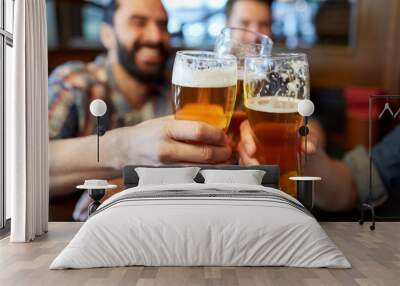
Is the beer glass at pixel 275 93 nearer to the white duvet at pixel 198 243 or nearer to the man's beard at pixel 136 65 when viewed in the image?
the man's beard at pixel 136 65

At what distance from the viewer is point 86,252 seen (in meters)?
4.13

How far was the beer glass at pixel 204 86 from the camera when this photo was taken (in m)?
5.61

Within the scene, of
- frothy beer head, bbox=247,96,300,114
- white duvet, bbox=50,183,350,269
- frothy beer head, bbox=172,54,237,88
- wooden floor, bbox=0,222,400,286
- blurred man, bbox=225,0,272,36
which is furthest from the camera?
blurred man, bbox=225,0,272,36

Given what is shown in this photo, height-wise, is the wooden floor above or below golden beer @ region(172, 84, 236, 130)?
below

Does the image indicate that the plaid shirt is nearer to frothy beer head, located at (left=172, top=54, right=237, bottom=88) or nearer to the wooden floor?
frothy beer head, located at (left=172, top=54, right=237, bottom=88)

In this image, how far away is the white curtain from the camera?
534cm

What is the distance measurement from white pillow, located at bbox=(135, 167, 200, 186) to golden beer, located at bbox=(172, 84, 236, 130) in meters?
0.47

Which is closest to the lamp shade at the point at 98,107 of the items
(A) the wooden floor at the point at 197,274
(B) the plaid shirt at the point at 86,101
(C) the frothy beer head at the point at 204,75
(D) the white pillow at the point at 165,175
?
(B) the plaid shirt at the point at 86,101

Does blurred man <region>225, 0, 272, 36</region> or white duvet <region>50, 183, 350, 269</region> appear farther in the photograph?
blurred man <region>225, 0, 272, 36</region>

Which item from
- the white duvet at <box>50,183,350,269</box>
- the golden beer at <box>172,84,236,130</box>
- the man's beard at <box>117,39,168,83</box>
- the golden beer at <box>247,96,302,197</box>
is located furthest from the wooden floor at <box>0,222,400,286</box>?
the man's beard at <box>117,39,168,83</box>

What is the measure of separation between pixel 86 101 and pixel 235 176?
1.66 metres

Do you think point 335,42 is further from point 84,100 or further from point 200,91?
point 84,100

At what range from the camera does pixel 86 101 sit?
21.2ft

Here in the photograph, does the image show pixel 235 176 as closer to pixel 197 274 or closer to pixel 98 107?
pixel 98 107
